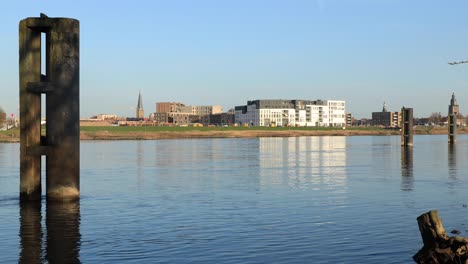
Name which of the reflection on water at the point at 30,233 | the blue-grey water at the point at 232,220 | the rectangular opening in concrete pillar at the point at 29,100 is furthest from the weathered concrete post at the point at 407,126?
the reflection on water at the point at 30,233

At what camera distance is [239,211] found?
3522 cm

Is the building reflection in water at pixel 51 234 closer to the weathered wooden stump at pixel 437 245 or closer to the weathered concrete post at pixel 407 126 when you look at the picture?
the weathered wooden stump at pixel 437 245

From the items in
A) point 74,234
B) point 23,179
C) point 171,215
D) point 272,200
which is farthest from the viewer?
point 272,200

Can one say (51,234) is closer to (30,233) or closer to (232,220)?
(30,233)

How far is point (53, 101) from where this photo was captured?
3494 centimetres

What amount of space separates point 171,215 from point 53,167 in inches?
302

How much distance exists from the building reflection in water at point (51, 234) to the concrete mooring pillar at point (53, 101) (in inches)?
55.8

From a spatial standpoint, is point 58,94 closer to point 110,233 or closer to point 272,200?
point 110,233

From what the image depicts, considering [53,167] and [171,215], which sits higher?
[53,167]

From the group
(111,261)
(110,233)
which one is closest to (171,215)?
(110,233)

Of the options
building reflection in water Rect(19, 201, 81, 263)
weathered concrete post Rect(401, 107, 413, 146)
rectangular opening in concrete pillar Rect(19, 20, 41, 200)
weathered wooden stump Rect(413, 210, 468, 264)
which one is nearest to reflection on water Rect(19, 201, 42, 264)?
building reflection in water Rect(19, 201, 81, 263)

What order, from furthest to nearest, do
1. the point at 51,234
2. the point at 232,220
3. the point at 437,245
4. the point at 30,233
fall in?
the point at 232,220 → the point at 30,233 → the point at 51,234 → the point at 437,245

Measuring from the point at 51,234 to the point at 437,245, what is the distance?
17081 mm

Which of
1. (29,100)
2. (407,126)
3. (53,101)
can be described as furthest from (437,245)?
(407,126)
